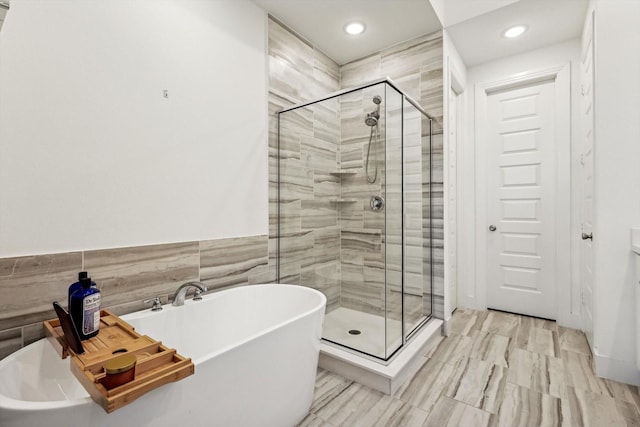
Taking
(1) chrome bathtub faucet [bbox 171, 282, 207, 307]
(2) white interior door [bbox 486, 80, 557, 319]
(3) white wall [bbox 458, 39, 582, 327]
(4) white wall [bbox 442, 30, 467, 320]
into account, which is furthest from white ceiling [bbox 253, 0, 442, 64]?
(1) chrome bathtub faucet [bbox 171, 282, 207, 307]

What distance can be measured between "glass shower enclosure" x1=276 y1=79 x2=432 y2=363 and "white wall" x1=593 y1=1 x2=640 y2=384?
112 cm

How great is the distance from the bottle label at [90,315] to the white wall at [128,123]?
0.37 meters

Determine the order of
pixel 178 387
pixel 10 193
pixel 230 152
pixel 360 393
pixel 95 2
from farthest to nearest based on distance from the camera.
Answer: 1. pixel 230 152
2. pixel 360 393
3. pixel 95 2
4. pixel 10 193
5. pixel 178 387

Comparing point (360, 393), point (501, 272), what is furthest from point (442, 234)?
Result: point (360, 393)

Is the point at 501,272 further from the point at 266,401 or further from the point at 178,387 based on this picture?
the point at 178,387

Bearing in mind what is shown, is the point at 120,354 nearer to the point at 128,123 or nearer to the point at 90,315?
the point at 90,315

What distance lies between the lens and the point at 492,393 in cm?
185

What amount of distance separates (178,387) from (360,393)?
1.23 meters

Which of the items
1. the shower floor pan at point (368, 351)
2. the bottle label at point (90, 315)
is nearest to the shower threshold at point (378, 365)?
the shower floor pan at point (368, 351)

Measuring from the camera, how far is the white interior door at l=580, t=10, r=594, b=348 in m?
2.21

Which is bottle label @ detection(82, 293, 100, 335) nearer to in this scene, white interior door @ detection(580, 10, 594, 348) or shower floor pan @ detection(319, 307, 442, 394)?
shower floor pan @ detection(319, 307, 442, 394)

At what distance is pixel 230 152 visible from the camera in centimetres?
210

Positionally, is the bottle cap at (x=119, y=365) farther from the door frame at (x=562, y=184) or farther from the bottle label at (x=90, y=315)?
the door frame at (x=562, y=184)

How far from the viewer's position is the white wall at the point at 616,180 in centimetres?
186
